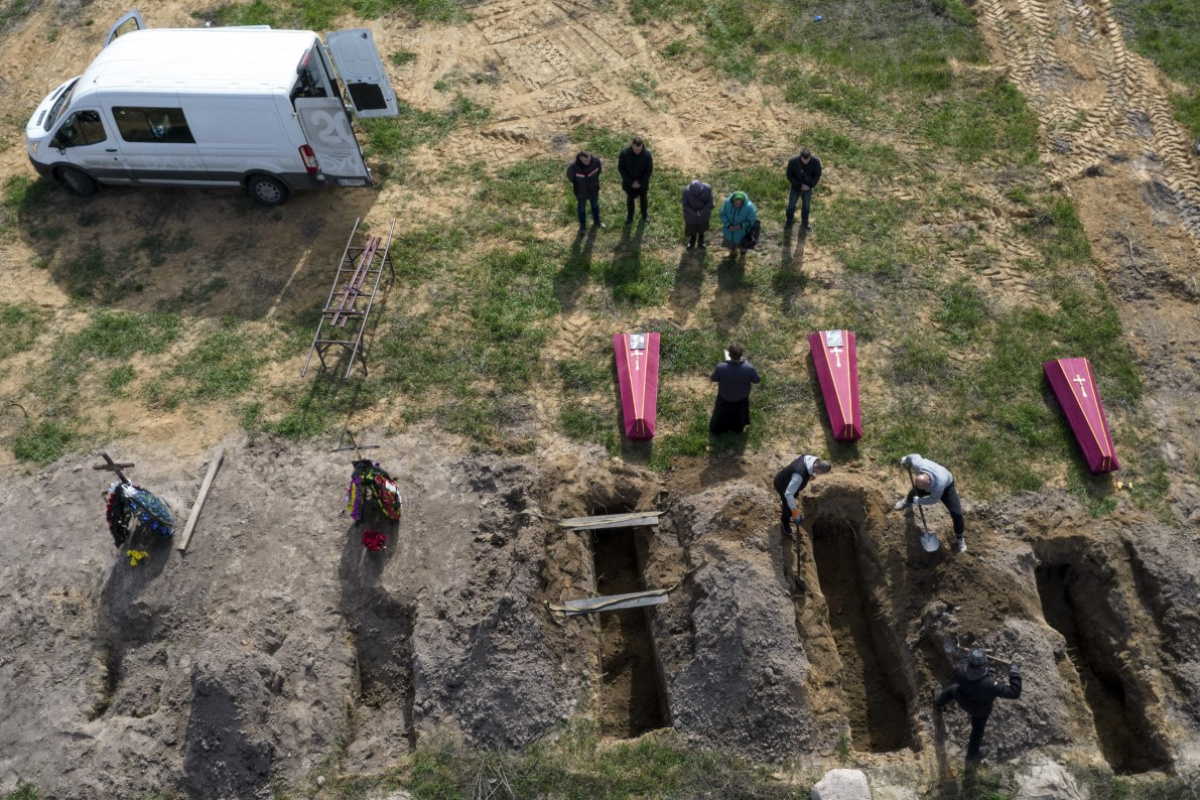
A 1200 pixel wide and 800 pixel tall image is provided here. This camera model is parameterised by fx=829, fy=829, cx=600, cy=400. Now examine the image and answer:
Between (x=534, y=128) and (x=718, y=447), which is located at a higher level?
(x=534, y=128)

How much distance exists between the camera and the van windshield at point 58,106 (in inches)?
571

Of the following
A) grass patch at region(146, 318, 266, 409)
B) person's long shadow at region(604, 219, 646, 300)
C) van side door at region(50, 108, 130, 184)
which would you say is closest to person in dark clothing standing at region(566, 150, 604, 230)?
person's long shadow at region(604, 219, 646, 300)

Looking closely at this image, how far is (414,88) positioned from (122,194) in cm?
577

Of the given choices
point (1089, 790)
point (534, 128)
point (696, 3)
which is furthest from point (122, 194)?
point (1089, 790)

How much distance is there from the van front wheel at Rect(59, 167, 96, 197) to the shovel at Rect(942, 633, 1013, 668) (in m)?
15.5

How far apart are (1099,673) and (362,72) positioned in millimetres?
14420

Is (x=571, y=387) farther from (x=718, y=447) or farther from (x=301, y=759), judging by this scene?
(x=301, y=759)

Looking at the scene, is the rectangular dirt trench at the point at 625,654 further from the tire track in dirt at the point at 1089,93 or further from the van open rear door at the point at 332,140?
the tire track in dirt at the point at 1089,93

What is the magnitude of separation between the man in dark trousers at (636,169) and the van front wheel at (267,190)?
5947mm

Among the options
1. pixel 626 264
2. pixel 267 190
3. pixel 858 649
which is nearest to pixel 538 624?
pixel 858 649

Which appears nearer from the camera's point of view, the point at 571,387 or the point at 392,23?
the point at 571,387

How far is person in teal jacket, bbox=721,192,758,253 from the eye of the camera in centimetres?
1298

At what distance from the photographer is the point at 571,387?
478 inches

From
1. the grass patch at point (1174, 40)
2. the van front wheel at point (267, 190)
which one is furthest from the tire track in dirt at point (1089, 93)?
the van front wheel at point (267, 190)
